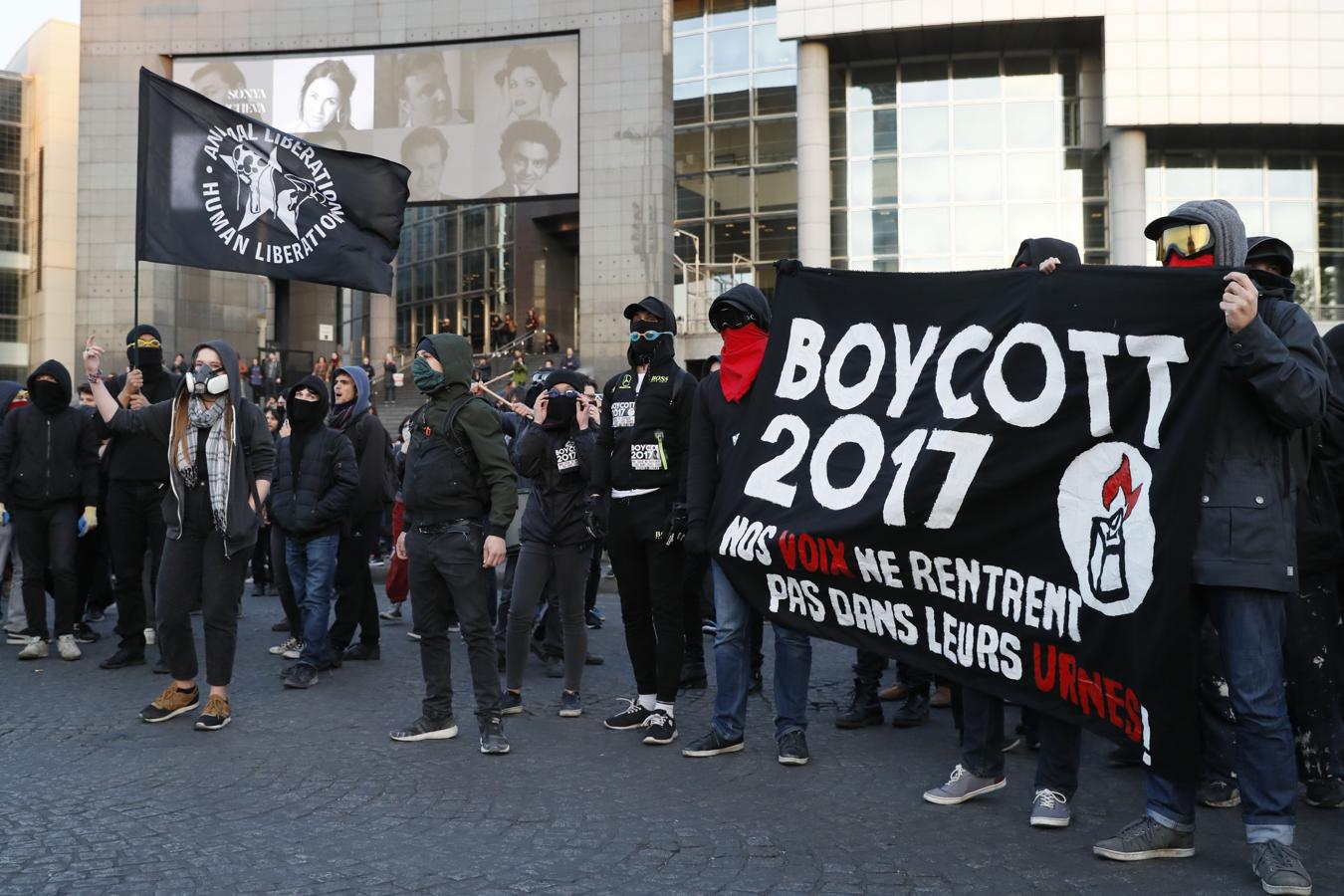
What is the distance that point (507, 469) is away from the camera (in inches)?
239

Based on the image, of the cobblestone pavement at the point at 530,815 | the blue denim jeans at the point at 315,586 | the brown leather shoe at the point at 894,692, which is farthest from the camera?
the blue denim jeans at the point at 315,586

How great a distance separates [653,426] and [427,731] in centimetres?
197

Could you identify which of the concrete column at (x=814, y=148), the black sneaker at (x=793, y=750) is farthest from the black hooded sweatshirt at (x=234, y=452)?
the concrete column at (x=814, y=148)

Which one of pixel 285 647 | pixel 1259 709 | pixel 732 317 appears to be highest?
pixel 732 317

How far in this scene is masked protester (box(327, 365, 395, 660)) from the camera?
8227 mm

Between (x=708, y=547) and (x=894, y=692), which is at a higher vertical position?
(x=708, y=547)

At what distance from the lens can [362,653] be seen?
8.45m

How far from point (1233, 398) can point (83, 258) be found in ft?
124

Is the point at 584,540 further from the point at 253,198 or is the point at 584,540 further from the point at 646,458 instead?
the point at 253,198

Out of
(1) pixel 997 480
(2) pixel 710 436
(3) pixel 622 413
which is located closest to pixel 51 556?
(3) pixel 622 413

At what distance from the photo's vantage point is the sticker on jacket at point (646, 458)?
6.26 meters

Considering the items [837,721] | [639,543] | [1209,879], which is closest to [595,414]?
A: [639,543]

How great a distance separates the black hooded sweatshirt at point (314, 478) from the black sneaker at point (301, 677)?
0.90 meters

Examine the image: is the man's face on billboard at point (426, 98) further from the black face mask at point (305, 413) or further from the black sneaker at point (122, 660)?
the black sneaker at point (122, 660)
